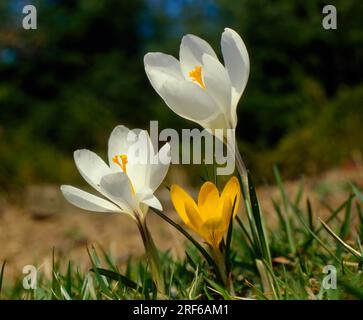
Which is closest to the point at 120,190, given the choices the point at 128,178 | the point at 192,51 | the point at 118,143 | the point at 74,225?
the point at 128,178

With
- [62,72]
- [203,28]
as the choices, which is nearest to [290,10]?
[203,28]

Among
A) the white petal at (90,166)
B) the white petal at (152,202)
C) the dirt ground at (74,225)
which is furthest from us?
the dirt ground at (74,225)

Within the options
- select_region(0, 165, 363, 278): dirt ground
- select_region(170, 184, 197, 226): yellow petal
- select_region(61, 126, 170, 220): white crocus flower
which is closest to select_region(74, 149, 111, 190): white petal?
select_region(61, 126, 170, 220): white crocus flower

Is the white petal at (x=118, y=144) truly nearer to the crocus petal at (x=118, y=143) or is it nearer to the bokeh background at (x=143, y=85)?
the crocus petal at (x=118, y=143)

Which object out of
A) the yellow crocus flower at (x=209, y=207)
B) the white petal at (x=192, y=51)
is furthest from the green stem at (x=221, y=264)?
the white petal at (x=192, y=51)

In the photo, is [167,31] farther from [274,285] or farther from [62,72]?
[274,285]
